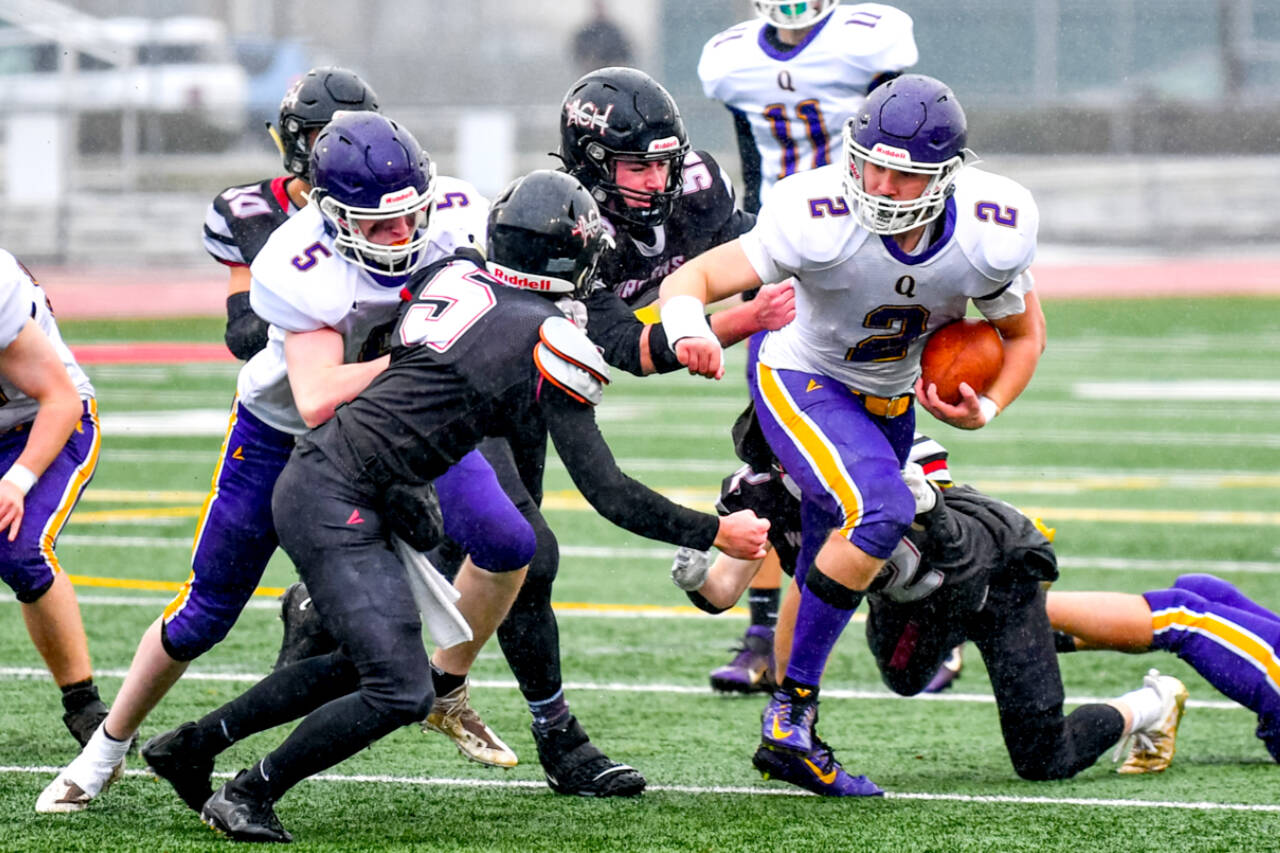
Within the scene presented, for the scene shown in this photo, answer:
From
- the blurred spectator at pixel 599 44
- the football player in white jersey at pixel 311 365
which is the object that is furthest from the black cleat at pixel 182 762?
the blurred spectator at pixel 599 44

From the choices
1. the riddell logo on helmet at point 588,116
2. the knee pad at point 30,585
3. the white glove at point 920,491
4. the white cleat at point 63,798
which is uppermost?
the riddell logo on helmet at point 588,116

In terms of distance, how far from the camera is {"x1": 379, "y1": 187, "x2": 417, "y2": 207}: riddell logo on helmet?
3.80m

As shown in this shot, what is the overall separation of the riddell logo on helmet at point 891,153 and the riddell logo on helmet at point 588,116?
0.74 m

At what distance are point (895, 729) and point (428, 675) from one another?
176cm

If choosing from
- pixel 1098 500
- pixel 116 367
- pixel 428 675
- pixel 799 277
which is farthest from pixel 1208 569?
pixel 116 367

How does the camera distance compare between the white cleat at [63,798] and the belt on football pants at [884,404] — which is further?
the belt on football pants at [884,404]

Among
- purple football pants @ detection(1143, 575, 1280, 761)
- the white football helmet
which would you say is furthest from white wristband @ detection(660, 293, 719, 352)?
the white football helmet

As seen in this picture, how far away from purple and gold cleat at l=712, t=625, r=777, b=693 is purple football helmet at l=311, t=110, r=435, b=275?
2037 millimetres

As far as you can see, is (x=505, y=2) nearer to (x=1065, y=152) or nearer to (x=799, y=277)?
(x=1065, y=152)

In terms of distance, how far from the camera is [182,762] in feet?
12.7

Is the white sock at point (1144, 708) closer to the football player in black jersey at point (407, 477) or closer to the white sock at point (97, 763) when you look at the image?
the football player in black jersey at point (407, 477)

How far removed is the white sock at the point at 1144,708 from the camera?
4477 millimetres

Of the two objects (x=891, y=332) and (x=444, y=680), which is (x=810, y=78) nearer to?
(x=891, y=332)

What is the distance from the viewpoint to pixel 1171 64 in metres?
22.7
